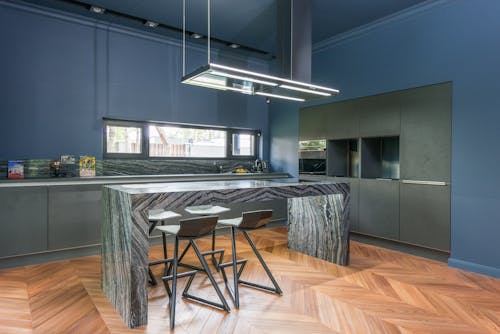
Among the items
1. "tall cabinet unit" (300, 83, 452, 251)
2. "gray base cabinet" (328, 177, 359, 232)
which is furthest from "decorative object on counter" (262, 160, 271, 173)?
"gray base cabinet" (328, 177, 359, 232)

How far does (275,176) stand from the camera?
5930mm

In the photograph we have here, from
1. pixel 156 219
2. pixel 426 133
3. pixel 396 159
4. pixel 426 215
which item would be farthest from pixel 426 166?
pixel 156 219

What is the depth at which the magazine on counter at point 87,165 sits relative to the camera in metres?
4.41

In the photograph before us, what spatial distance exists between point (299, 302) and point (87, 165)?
334cm

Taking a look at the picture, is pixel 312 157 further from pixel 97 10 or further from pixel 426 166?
pixel 97 10

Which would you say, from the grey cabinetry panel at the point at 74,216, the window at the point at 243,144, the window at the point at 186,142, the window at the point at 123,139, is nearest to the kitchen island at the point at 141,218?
the grey cabinetry panel at the point at 74,216

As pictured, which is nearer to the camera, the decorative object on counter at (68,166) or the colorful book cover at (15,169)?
the colorful book cover at (15,169)

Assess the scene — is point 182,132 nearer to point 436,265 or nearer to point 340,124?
point 340,124

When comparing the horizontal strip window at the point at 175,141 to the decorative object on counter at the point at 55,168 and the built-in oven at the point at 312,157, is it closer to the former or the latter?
the decorative object on counter at the point at 55,168

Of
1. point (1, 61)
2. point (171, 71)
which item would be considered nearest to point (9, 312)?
point (1, 61)

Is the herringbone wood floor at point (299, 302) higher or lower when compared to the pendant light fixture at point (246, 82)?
lower

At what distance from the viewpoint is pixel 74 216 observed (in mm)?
3867

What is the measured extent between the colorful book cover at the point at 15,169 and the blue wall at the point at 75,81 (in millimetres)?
117

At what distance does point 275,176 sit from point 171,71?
2.53 metres
